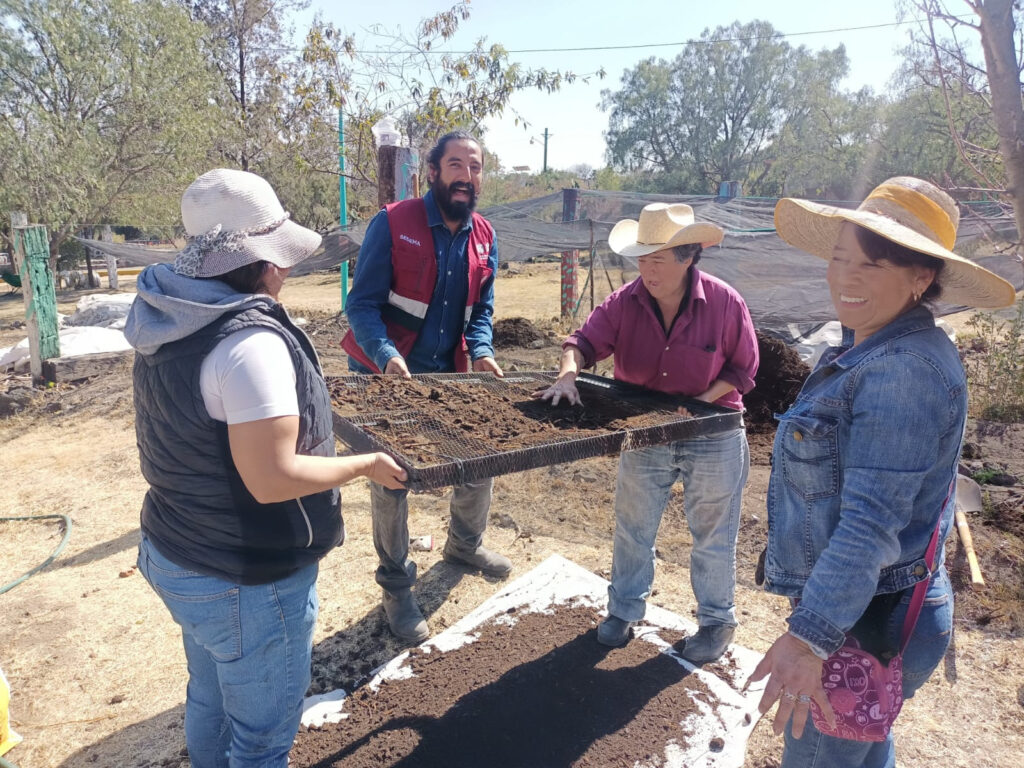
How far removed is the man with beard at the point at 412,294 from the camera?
3031 millimetres

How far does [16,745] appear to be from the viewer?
247 centimetres

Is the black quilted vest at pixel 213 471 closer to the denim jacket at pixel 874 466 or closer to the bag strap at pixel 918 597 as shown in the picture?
the denim jacket at pixel 874 466

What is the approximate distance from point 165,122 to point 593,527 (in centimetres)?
1233

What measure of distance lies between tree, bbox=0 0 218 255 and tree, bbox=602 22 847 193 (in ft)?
91.9

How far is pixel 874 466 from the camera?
4.16 feet

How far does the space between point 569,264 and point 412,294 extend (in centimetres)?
823

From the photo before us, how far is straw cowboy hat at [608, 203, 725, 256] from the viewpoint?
2539 mm

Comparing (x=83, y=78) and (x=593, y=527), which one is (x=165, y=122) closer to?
(x=83, y=78)

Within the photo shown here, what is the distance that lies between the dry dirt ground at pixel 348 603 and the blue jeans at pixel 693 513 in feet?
1.69

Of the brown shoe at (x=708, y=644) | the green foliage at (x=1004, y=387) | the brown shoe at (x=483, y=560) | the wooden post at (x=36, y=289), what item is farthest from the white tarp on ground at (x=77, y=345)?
the green foliage at (x=1004, y=387)

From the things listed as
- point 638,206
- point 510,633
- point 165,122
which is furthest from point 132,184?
point 510,633

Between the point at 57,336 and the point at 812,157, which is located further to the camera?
the point at 812,157

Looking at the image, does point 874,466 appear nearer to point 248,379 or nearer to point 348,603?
point 248,379

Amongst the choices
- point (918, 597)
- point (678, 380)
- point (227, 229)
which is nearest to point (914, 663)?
point (918, 597)
